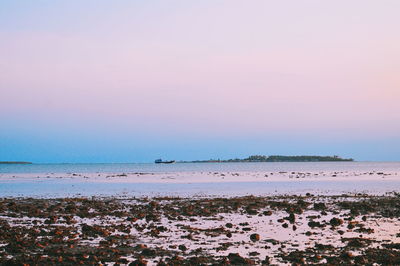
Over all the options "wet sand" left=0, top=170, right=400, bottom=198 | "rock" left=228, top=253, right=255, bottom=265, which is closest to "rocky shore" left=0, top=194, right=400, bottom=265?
"rock" left=228, top=253, right=255, bottom=265

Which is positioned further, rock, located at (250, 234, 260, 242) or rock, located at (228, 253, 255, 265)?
rock, located at (250, 234, 260, 242)

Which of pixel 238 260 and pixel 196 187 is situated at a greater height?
pixel 196 187

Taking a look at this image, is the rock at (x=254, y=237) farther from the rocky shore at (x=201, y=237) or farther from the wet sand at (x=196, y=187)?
the wet sand at (x=196, y=187)

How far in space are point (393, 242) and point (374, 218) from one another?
994cm

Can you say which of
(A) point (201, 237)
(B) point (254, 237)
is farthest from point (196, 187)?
(B) point (254, 237)

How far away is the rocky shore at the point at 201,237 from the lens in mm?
18938

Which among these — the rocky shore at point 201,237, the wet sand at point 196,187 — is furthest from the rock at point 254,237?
the wet sand at point 196,187

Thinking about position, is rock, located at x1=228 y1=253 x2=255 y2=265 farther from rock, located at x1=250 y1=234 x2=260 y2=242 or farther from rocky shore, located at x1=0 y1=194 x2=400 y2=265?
rock, located at x1=250 y1=234 x2=260 y2=242

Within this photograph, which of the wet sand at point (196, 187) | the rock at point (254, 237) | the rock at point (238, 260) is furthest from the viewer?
the wet sand at point (196, 187)

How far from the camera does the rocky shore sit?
1894 cm

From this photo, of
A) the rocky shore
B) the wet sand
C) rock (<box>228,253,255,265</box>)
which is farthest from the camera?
the wet sand

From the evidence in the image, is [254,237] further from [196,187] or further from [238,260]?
[196,187]

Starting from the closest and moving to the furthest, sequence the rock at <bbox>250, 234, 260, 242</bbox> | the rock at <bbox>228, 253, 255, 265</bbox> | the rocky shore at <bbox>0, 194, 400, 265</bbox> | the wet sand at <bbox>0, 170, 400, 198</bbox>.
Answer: the rock at <bbox>228, 253, 255, 265</bbox>, the rocky shore at <bbox>0, 194, 400, 265</bbox>, the rock at <bbox>250, 234, 260, 242</bbox>, the wet sand at <bbox>0, 170, 400, 198</bbox>

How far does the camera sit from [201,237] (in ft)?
80.8
